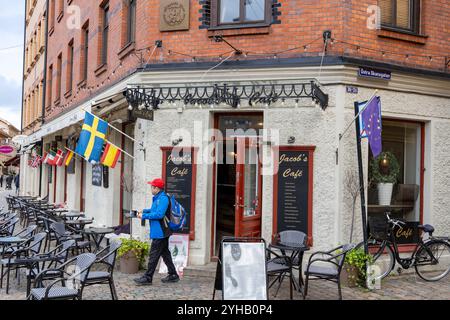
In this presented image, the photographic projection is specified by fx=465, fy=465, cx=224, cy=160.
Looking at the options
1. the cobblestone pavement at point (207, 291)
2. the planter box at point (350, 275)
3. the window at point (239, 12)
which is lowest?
the cobblestone pavement at point (207, 291)

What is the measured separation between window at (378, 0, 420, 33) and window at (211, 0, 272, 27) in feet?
7.09

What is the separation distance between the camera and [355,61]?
7.94 meters

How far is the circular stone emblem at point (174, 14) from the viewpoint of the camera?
8875 millimetres

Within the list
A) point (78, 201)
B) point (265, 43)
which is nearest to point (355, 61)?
point (265, 43)

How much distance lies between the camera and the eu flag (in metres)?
7.18

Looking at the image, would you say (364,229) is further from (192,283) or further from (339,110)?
(192,283)

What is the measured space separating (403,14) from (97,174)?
331 inches

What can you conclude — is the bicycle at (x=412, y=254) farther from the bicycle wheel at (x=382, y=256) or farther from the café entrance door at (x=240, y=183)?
the café entrance door at (x=240, y=183)

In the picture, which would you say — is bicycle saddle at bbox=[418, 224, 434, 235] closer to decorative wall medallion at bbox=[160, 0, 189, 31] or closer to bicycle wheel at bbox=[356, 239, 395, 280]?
bicycle wheel at bbox=[356, 239, 395, 280]

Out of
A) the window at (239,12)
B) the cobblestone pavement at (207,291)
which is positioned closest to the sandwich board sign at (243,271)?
the cobblestone pavement at (207,291)

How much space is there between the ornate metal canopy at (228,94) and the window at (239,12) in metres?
1.30

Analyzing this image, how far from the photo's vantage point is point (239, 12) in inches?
345

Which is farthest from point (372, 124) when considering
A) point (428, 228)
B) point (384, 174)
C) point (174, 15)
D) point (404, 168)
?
point (174, 15)

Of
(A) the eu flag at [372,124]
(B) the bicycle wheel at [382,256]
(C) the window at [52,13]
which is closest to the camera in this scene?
(A) the eu flag at [372,124]
